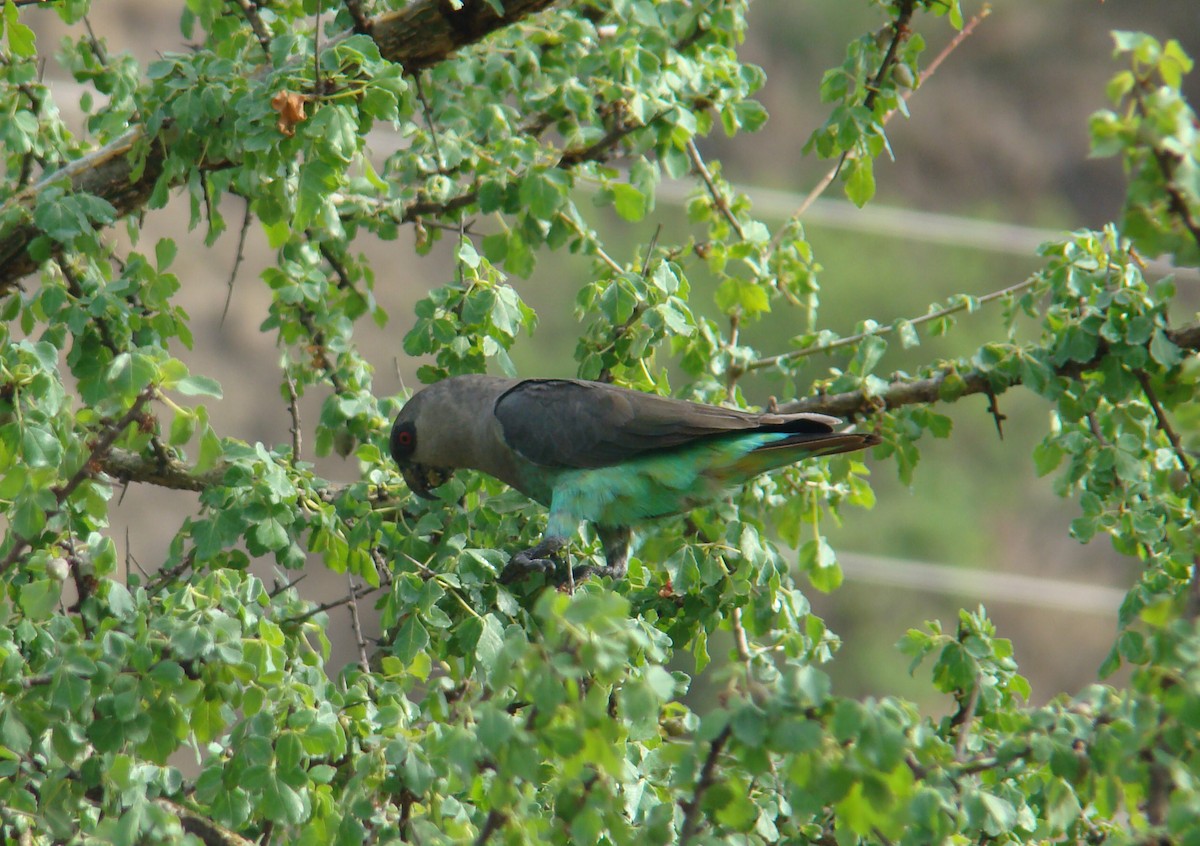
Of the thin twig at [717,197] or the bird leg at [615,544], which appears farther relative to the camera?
the bird leg at [615,544]

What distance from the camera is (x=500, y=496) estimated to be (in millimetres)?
3170

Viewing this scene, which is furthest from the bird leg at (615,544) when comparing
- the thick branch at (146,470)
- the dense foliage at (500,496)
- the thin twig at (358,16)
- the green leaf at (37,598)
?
the green leaf at (37,598)

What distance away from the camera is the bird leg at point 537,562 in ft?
8.97

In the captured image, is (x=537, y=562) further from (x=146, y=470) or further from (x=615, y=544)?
(x=146, y=470)

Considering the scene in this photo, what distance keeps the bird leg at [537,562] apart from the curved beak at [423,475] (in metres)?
0.53

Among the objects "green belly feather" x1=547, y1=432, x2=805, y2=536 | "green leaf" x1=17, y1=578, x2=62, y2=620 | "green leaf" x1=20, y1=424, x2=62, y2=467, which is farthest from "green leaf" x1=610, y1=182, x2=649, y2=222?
"green leaf" x1=17, y1=578, x2=62, y2=620

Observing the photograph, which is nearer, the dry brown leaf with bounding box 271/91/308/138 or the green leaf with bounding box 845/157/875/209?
the dry brown leaf with bounding box 271/91/308/138

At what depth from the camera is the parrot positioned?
3.04m

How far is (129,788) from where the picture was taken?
69.8 inches

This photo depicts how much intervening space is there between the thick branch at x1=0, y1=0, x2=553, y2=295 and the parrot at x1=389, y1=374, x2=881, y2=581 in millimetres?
979

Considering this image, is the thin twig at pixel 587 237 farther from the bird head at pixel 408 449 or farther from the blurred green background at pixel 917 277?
the blurred green background at pixel 917 277

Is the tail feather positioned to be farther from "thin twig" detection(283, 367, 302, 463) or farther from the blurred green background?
the blurred green background

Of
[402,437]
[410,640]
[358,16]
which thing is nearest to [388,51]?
[358,16]

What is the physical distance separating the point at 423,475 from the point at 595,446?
57 cm
